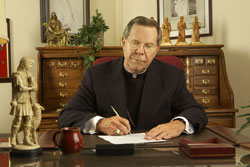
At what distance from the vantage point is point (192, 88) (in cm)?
417

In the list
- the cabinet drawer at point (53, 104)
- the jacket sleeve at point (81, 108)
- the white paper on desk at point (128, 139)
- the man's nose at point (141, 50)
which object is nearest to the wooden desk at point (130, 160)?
the white paper on desk at point (128, 139)

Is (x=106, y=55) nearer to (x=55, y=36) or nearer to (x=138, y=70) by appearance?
(x=55, y=36)

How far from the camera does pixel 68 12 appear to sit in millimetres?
5039

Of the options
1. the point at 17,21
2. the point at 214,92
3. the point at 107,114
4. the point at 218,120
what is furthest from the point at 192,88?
the point at 17,21

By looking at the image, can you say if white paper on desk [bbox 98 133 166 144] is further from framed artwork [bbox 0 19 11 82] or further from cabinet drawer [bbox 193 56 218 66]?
framed artwork [bbox 0 19 11 82]

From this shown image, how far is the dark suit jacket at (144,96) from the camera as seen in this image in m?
2.36

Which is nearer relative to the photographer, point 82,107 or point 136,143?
point 136,143

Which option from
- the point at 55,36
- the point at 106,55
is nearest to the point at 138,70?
the point at 106,55

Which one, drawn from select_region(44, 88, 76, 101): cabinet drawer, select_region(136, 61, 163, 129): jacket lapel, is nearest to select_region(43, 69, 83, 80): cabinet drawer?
select_region(44, 88, 76, 101): cabinet drawer

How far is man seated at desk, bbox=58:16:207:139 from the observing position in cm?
236

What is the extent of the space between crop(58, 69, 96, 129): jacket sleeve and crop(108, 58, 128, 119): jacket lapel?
0.51 feet

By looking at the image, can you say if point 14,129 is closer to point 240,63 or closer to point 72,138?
point 72,138

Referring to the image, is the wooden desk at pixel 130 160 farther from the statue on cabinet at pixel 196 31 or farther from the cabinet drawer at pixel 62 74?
the statue on cabinet at pixel 196 31

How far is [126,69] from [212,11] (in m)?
2.28
